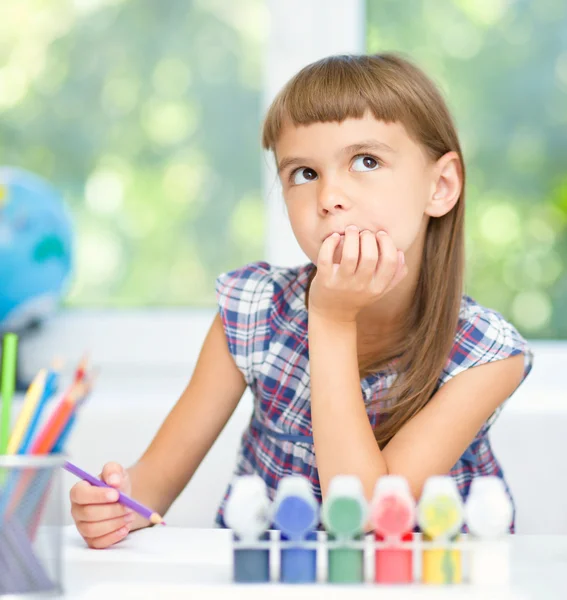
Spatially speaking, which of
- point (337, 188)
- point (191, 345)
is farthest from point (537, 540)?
point (191, 345)

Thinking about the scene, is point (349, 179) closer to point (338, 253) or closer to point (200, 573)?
point (338, 253)

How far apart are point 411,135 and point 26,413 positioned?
54cm

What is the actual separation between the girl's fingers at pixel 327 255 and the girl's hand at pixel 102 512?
243 millimetres

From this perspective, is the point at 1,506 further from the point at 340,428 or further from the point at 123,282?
the point at 123,282

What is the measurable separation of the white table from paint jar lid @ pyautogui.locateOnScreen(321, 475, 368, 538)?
30 millimetres

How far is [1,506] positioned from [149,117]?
1495 mm

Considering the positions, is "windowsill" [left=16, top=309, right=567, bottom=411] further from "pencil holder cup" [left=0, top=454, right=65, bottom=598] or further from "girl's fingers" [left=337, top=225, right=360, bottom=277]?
"pencil holder cup" [left=0, top=454, right=65, bottom=598]

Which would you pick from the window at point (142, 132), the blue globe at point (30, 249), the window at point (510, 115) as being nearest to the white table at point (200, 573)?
the blue globe at point (30, 249)

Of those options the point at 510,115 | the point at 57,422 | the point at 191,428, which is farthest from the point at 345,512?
the point at 510,115

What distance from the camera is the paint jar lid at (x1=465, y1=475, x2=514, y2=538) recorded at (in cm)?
49

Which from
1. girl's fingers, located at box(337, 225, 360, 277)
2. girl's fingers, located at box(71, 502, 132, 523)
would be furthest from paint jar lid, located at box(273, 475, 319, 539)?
girl's fingers, located at box(337, 225, 360, 277)

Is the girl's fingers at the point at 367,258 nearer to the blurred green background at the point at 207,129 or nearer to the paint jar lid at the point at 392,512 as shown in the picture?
the paint jar lid at the point at 392,512

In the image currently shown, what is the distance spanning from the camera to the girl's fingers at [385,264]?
799mm

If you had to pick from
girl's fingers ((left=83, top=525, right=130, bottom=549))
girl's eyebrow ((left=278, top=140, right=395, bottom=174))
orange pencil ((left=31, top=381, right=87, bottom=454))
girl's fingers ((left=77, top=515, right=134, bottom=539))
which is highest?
girl's eyebrow ((left=278, top=140, right=395, bottom=174))
